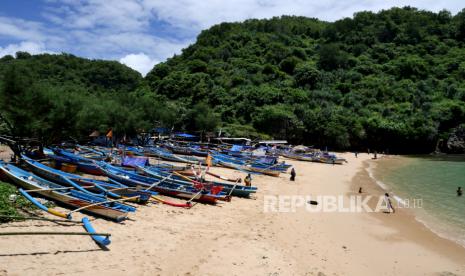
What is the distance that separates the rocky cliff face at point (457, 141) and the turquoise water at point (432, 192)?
19.4 metres

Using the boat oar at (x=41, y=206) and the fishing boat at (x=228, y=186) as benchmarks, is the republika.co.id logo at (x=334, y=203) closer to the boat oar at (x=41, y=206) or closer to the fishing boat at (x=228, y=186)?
the fishing boat at (x=228, y=186)

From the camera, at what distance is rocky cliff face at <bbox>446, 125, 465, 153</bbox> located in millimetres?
56844

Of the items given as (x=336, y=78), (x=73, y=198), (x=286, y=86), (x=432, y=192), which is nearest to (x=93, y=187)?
(x=73, y=198)

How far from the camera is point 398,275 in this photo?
1109 cm

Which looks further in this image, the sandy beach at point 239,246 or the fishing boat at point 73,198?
the fishing boat at point 73,198

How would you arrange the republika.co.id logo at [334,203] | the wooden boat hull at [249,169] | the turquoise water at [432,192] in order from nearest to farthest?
the turquoise water at [432,192]
the republika.co.id logo at [334,203]
the wooden boat hull at [249,169]

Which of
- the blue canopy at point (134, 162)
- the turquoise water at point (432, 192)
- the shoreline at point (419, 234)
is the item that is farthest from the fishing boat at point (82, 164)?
the turquoise water at point (432, 192)

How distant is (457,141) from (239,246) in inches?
2263

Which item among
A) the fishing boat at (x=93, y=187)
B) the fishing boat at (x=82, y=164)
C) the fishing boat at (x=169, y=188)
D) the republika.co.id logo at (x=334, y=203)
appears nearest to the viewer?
the fishing boat at (x=93, y=187)

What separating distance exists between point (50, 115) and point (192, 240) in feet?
48.8

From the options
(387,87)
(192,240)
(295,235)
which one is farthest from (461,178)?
(387,87)

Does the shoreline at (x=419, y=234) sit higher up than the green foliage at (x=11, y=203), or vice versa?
the green foliage at (x=11, y=203)

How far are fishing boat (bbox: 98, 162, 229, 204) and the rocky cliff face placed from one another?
171ft

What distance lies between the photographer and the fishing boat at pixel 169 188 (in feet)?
56.3
